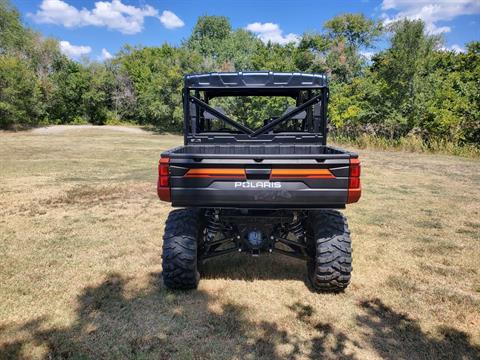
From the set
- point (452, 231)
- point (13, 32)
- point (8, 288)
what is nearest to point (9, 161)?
point (8, 288)

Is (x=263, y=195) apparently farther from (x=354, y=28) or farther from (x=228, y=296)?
(x=354, y=28)

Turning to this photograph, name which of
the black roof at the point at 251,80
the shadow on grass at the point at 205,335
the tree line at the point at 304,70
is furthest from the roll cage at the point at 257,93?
the tree line at the point at 304,70

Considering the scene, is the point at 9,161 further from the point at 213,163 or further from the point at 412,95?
the point at 412,95

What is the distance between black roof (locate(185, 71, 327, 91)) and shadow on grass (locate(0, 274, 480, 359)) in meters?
2.36

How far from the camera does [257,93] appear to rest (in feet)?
14.9

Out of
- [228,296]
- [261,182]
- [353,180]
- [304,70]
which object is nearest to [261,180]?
[261,182]

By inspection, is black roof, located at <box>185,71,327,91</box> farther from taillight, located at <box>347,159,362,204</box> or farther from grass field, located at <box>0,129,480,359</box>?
grass field, located at <box>0,129,480,359</box>

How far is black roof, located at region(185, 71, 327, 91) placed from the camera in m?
4.13

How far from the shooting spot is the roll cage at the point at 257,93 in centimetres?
409

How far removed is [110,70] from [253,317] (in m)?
43.1

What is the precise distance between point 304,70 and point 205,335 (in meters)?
28.0

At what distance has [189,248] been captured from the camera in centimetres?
356

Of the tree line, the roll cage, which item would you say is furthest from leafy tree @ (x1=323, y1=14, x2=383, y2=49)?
the roll cage

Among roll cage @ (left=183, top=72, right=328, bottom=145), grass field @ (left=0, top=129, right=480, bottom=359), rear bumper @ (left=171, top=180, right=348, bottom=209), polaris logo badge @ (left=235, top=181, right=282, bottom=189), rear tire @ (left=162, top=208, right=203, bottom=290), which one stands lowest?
grass field @ (left=0, top=129, right=480, bottom=359)
